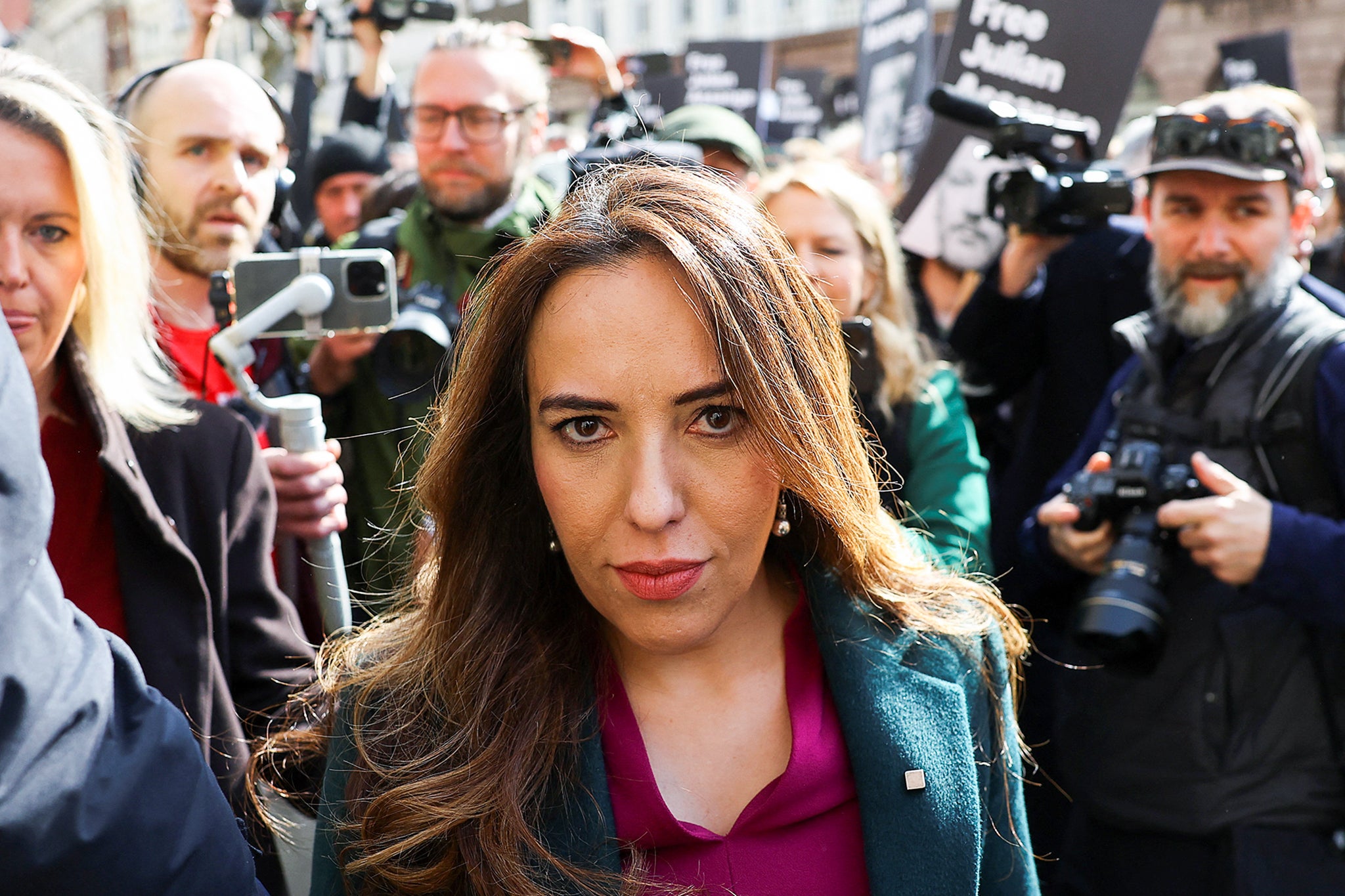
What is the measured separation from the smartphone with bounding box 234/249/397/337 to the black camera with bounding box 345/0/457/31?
3.55 m

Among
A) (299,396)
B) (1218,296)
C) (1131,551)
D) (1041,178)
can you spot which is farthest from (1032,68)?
(299,396)

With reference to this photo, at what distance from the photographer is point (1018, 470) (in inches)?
152

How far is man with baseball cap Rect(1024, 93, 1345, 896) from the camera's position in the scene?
270 centimetres

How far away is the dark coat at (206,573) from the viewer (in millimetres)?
2107

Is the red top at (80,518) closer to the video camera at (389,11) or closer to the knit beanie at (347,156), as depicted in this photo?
the knit beanie at (347,156)

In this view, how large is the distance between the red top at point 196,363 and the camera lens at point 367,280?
0.60 meters

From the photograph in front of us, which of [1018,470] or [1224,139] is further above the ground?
[1224,139]

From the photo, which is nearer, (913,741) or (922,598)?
(913,741)

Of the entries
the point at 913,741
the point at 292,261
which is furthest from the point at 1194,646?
the point at 292,261

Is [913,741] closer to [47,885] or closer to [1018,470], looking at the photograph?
[47,885]

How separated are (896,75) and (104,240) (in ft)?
15.1

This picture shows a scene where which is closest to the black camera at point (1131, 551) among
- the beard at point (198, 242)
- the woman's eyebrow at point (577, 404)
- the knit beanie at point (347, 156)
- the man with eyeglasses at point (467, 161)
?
the woman's eyebrow at point (577, 404)

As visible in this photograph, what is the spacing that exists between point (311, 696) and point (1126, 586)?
1.70 m

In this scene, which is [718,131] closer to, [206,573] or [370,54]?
[370,54]
